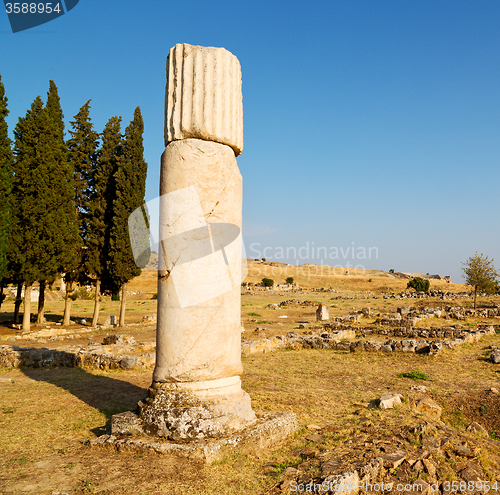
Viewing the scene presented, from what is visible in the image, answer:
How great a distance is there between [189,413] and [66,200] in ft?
53.5

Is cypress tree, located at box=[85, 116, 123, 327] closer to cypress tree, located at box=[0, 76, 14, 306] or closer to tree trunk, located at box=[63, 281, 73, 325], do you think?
tree trunk, located at box=[63, 281, 73, 325]

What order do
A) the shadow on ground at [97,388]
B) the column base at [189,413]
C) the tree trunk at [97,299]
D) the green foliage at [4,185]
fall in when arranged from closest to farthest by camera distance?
the column base at [189,413] → the shadow on ground at [97,388] → the green foliage at [4,185] → the tree trunk at [97,299]

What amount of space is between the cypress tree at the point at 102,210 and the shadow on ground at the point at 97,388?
10095 mm

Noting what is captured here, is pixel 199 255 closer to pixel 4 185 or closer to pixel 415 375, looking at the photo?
pixel 415 375

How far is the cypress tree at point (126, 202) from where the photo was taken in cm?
2000

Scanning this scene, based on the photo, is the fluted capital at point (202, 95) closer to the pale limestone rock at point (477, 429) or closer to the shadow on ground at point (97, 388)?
the shadow on ground at point (97, 388)

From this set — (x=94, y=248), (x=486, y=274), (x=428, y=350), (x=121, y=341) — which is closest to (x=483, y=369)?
(x=428, y=350)

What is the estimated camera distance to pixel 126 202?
20.3 m

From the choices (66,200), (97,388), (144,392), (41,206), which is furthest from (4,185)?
(144,392)

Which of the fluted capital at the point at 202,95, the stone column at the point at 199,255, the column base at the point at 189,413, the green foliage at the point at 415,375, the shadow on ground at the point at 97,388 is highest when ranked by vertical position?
the fluted capital at the point at 202,95

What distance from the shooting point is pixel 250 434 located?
14.8 feet

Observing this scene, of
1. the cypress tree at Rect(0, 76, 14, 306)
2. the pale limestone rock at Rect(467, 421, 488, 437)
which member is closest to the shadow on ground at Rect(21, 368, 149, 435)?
the pale limestone rock at Rect(467, 421, 488, 437)

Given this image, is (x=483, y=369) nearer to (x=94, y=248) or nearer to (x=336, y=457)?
(x=336, y=457)

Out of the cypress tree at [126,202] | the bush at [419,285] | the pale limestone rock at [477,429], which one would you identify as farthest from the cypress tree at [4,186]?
the bush at [419,285]
